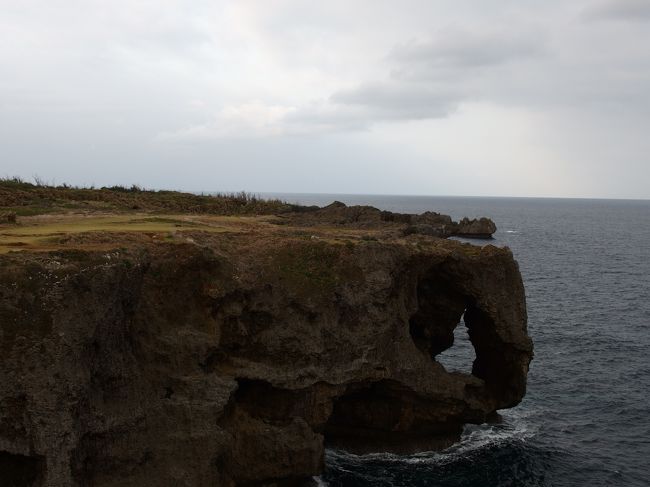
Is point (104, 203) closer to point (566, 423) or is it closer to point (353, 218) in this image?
point (353, 218)

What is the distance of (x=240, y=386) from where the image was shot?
23547 mm

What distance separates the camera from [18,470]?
1769 cm

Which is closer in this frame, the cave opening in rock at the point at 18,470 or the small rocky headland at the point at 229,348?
the small rocky headland at the point at 229,348

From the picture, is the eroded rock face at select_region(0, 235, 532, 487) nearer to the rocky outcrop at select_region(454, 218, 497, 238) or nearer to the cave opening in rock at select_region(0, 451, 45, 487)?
the cave opening in rock at select_region(0, 451, 45, 487)

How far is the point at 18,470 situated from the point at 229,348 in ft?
26.9

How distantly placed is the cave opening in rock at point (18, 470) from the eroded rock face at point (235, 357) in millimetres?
61

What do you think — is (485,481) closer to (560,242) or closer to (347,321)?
(347,321)

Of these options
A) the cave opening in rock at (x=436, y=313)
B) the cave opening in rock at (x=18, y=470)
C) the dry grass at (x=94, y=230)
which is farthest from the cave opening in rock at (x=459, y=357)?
the cave opening in rock at (x=18, y=470)

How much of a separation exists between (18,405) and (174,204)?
3093cm

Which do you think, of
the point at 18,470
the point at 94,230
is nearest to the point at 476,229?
the point at 94,230

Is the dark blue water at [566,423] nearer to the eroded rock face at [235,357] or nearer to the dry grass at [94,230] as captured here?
the eroded rock face at [235,357]

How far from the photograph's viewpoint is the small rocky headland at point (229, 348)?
17.4 meters

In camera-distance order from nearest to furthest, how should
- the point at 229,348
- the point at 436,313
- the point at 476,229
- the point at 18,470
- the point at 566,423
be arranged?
the point at 18,470, the point at 229,348, the point at 566,423, the point at 436,313, the point at 476,229

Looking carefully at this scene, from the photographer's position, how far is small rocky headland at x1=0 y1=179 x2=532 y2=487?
17.4m
